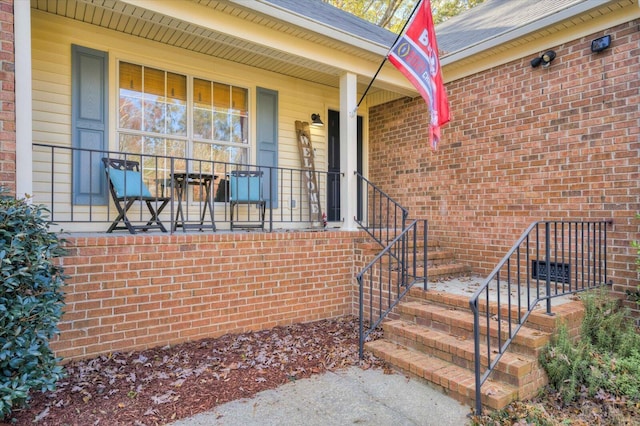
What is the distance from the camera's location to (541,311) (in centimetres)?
329

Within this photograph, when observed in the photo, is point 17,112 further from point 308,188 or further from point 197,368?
point 308,188

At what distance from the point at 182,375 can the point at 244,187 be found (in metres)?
2.65

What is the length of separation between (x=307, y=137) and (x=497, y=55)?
2.94 metres

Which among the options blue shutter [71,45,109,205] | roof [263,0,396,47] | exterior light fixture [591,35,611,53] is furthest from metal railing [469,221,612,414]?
blue shutter [71,45,109,205]

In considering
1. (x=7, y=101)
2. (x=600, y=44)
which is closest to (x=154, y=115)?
(x=7, y=101)

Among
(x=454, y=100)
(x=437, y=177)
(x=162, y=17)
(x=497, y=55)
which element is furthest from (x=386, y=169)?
(x=162, y=17)

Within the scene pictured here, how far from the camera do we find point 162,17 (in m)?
3.93

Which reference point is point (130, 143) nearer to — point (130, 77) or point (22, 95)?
point (130, 77)

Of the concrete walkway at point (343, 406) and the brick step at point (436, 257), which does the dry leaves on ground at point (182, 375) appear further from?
the brick step at point (436, 257)

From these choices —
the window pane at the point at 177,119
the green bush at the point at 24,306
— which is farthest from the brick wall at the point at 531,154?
the green bush at the point at 24,306

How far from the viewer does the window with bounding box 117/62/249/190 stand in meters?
4.89

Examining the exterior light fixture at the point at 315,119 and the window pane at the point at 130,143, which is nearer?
Result: the window pane at the point at 130,143

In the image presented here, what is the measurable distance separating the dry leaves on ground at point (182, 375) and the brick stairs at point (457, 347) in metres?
0.36

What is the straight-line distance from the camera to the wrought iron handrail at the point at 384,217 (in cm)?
477
